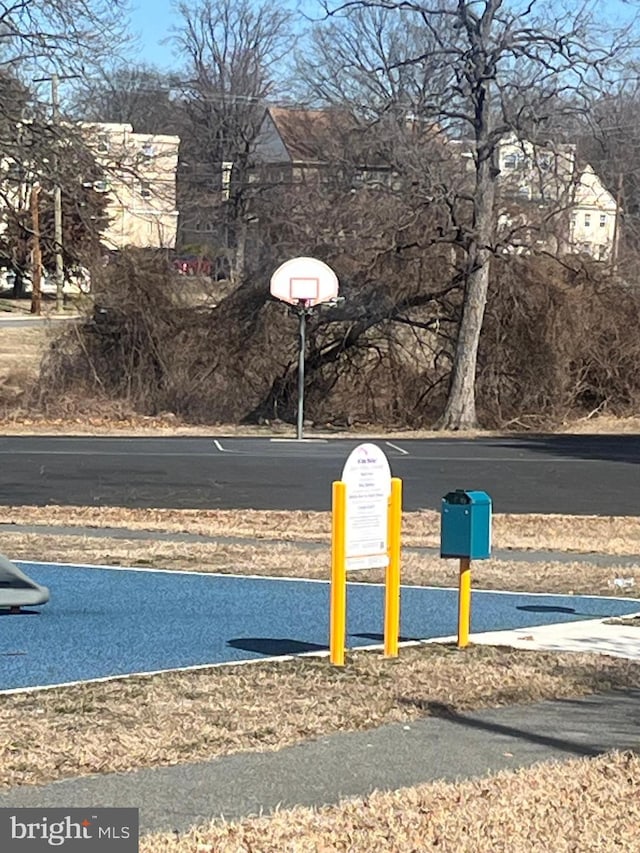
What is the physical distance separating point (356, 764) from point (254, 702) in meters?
1.23

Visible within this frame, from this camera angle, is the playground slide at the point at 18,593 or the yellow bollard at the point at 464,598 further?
the playground slide at the point at 18,593

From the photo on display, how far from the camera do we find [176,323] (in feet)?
123

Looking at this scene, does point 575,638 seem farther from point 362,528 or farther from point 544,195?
point 544,195

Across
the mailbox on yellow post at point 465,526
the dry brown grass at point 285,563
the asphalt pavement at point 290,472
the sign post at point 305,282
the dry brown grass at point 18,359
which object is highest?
the sign post at point 305,282

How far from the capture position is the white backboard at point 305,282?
34312mm

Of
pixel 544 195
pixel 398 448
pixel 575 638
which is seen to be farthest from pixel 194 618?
pixel 544 195

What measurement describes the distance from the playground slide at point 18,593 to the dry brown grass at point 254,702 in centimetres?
240

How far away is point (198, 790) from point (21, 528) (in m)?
10.9

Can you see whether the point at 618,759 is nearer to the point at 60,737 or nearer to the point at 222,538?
the point at 60,737

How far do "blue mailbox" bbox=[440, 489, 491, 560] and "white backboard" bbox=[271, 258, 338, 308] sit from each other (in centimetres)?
2573

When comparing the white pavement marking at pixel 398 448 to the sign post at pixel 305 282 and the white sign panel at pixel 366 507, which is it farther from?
the white sign panel at pixel 366 507

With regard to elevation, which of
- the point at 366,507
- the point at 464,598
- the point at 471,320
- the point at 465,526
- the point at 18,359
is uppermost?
the point at 471,320

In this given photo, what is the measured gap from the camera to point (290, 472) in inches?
897

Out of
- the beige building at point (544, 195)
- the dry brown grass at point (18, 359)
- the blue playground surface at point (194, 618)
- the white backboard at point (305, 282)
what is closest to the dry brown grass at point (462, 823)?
the blue playground surface at point (194, 618)
